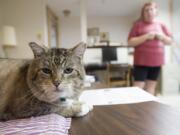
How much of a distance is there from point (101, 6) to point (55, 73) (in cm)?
419

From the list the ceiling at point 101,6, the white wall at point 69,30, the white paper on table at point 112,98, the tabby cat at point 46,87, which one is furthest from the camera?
the white wall at point 69,30

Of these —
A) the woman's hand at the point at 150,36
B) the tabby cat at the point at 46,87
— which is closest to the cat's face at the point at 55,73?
the tabby cat at the point at 46,87

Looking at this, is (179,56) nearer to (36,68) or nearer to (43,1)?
(43,1)

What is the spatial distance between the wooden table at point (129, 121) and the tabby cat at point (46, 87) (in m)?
0.07

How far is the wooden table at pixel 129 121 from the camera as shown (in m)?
0.49

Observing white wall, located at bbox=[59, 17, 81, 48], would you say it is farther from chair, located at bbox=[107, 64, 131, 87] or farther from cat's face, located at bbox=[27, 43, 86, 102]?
cat's face, located at bbox=[27, 43, 86, 102]

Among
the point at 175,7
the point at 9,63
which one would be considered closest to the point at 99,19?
the point at 175,7

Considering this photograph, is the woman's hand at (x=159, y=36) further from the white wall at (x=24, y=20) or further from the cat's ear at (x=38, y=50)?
the white wall at (x=24, y=20)

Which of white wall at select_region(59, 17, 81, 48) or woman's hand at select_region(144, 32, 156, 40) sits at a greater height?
white wall at select_region(59, 17, 81, 48)

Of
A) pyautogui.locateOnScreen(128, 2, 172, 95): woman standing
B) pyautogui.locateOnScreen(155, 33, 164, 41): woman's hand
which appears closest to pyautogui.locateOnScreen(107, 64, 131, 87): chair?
pyautogui.locateOnScreen(128, 2, 172, 95): woman standing

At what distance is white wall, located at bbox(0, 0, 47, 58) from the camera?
318 centimetres

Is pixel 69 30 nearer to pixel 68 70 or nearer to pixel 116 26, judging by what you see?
pixel 116 26

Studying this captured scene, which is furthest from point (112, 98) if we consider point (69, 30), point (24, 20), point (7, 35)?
point (69, 30)

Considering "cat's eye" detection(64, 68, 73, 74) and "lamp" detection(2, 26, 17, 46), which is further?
"lamp" detection(2, 26, 17, 46)
